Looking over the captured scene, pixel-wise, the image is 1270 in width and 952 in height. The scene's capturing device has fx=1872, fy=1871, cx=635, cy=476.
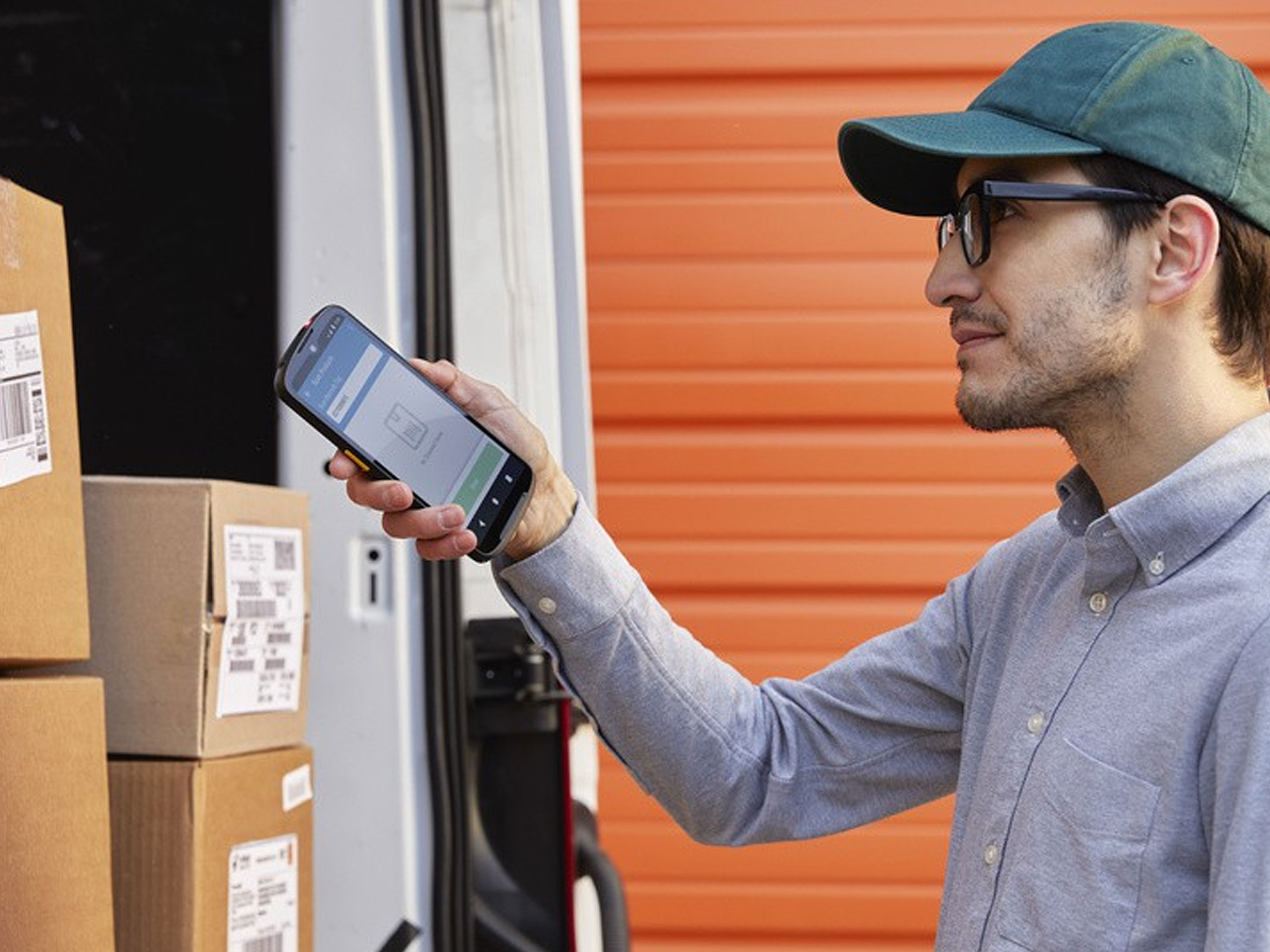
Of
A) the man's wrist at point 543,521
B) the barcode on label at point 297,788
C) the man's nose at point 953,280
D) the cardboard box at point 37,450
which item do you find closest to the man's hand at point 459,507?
the man's wrist at point 543,521

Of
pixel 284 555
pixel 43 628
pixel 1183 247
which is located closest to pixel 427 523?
pixel 43 628

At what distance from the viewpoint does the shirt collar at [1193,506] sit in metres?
1.60

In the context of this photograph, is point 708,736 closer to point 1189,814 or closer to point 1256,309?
point 1189,814

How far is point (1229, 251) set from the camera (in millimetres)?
1737

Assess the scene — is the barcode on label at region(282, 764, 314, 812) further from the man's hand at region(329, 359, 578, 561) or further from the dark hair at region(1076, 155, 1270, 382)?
the dark hair at region(1076, 155, 1270, 382)

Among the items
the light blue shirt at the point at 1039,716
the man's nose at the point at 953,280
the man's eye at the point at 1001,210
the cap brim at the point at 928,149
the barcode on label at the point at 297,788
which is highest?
the cap brim at the point at 928,149

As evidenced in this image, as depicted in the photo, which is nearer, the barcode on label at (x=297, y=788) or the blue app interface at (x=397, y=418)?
the blue app interface at (x=397, y=418)

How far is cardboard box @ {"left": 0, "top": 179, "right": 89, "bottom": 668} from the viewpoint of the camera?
1.79 metres

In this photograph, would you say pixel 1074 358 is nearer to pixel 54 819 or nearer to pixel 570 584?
pixel 570 584

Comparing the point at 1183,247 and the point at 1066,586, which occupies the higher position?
the point at 1183,247

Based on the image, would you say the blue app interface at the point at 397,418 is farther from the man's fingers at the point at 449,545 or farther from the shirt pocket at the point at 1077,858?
the shirt pocket at the point at 1077,858

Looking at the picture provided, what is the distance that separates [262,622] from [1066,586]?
93 cm

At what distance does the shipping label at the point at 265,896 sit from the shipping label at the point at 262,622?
159 mm

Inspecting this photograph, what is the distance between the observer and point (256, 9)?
7.76ft
